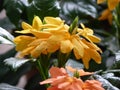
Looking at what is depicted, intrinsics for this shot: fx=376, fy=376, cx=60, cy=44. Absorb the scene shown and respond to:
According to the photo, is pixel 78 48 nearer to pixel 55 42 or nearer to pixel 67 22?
pixel 55 42

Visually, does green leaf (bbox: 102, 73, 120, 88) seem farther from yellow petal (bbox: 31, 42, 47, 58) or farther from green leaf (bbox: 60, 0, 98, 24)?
green leaf (bbox: 60, 0, 98, 24)

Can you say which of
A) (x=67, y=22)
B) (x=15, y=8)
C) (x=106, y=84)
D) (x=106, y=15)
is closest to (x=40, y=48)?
(x=106, y=84)

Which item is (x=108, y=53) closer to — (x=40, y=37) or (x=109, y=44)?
(x=109, y=44)

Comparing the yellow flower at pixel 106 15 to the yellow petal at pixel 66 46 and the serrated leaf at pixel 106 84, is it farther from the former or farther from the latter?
the yellow petal at pixel 66 46

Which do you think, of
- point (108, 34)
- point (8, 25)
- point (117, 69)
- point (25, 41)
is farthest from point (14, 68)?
point (108, 34)

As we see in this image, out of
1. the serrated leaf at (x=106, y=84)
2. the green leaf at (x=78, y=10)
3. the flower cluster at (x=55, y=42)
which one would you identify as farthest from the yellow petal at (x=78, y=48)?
the green leaf at (x=78, y=10)
